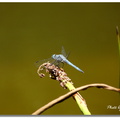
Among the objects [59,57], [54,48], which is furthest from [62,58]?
[54,48]

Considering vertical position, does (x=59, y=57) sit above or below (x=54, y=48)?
below

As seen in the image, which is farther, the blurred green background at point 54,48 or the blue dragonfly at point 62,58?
the blurred green background at point 54,48

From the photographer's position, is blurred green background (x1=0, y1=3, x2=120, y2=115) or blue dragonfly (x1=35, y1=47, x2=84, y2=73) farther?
blurred green background (x1=0, y1=3, x2=120, y2=115)

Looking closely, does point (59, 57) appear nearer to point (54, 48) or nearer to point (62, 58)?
point (62, 58)

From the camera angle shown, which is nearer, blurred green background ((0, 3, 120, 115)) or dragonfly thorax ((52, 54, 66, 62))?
dragonfly thorax ((52, 54, 66, 62))

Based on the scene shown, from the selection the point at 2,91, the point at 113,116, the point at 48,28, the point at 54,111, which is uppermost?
the point at 48,28

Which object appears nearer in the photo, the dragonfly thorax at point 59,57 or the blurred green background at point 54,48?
the dragonfly thorax at point 59,57

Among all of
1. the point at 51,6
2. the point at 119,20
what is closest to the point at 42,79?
the point at 51,6

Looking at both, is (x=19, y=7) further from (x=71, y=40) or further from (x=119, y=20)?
(x=119, y=20)
